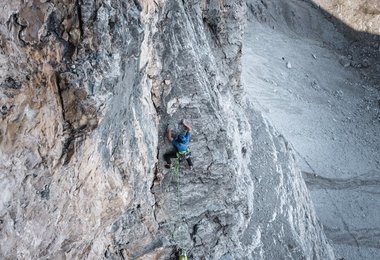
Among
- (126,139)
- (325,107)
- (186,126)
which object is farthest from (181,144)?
(325,107)

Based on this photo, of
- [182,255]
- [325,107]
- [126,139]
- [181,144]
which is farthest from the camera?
[325,107]

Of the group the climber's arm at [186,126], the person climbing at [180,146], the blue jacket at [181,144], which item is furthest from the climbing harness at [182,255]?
the climber's arm at [186,126]

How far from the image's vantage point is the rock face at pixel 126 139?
556cm

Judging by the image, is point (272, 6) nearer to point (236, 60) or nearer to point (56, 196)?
point (236, 60)

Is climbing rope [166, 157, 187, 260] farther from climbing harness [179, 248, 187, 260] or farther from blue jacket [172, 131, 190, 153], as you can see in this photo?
blue jacket [172, 131, 190, 153]

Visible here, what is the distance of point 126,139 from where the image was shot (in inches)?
306

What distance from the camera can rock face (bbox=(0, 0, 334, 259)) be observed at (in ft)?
18.2

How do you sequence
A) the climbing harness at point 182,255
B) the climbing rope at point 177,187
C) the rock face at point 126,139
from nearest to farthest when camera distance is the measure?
the rock face at point 126,139 < the climbing rope at point 177,187 < the climbing harness at point 182,255

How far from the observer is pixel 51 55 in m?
5.74

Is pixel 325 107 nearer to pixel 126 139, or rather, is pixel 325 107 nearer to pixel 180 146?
pixel 180 146

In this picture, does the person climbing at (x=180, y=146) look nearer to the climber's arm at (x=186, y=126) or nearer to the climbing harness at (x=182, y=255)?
the climber's arm at (x=186, y=126)

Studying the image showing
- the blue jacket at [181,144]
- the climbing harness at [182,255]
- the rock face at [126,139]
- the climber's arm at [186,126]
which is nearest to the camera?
the rock face at [126,139]

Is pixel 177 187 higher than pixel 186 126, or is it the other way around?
pixel 186 126

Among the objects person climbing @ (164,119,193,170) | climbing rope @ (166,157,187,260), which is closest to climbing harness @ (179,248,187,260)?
climbing rope @ (166,157,187,260)
